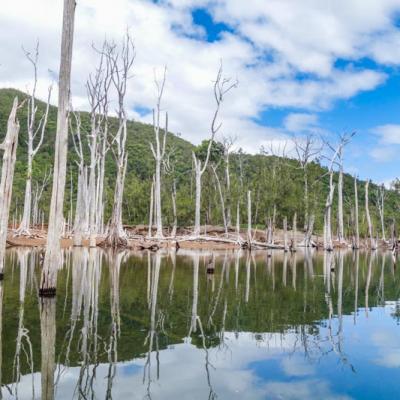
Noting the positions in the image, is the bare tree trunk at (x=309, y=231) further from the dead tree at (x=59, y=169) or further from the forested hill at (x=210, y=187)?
the dead tree at (x=59, y=169)

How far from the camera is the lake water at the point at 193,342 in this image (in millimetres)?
5570

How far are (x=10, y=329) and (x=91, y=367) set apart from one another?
2.30 meters

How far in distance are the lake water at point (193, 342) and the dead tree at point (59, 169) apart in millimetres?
689

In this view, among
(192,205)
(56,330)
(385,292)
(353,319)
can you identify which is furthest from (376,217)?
(56,330)

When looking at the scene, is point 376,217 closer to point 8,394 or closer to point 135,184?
point 135,184

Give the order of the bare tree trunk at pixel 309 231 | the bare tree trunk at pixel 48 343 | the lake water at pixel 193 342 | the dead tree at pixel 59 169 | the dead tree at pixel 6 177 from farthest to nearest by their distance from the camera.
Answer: the bare tree trunk at pixel 309 231
the dead tree at pixel 6 177
the dead tree at pixel 59 169
the lake water at pixel 193 342
the bare tree trunk at pixel 48 343

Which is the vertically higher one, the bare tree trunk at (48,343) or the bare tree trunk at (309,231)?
the bare tree trunk at (309,231)

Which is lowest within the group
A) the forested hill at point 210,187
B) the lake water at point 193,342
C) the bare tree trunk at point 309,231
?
the lake water at point 193,342

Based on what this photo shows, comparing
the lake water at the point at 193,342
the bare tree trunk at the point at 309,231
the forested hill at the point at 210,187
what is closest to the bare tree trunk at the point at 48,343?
the lake water at the point at 193,342

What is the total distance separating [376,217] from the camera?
6819 centimetres

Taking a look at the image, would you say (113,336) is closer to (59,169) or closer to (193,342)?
(193,342)

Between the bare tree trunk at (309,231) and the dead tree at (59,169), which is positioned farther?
the bare tree trunk at (309,231)

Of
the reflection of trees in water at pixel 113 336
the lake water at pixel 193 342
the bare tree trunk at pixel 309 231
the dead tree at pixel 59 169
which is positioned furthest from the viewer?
the bare tree trunk at pixel 309 231

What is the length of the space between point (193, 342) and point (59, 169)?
562cm
